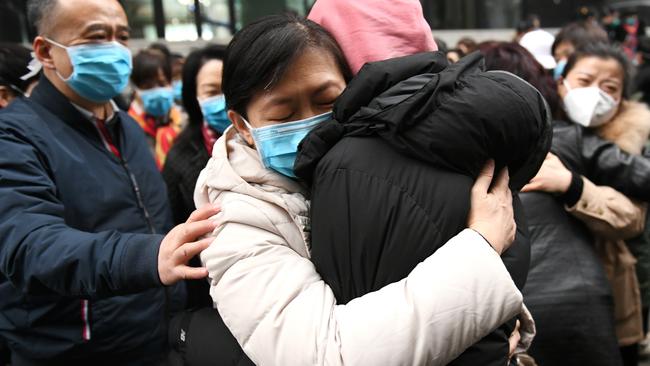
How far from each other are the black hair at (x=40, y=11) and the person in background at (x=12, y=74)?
833mm

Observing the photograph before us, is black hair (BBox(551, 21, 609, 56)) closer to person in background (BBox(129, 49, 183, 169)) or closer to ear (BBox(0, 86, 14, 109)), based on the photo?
person in background (BBox(129, 49, 183, 169))

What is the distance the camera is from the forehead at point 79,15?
2.04 m

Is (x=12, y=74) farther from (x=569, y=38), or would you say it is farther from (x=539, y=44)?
(x=569, y=38)

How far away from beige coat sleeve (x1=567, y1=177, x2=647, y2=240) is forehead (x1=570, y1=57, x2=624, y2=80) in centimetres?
58

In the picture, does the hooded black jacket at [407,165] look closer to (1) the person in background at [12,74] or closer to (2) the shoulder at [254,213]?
(2) the shoulder at [254,213]

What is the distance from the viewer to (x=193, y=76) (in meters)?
3.25

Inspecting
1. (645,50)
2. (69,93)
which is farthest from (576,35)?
(69,93)

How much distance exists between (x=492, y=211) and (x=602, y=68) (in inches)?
73.2

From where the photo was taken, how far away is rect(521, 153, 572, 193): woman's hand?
212 cm

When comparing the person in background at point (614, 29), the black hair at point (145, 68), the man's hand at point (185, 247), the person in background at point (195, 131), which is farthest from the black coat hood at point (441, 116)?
the person in background at point (614, 29)

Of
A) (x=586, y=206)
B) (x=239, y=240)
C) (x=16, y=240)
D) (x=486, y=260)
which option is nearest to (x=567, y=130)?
(x=586, y=206)

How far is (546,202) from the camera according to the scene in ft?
7.14

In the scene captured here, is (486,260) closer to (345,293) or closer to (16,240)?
(345,293)

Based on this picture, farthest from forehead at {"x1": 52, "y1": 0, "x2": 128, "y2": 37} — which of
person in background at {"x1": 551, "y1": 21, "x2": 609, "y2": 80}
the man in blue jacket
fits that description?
person in background at {"x1": 551, "y1": 21, "x2": 609, "y2": 80}
